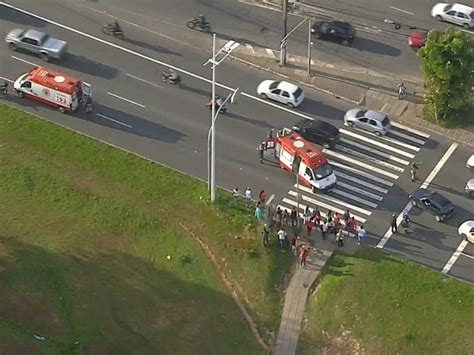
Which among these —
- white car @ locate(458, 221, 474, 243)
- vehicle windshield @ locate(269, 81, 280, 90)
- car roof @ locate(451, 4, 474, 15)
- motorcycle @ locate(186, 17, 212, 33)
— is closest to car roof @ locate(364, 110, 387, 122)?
vehicle windshield @ locate(269, 81, 280, 90)

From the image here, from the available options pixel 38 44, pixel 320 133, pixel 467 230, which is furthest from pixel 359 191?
pixel 38 44

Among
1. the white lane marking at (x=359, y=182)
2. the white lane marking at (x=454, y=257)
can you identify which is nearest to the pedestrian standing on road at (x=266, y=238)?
the white lane marking at (x=359, y=182)

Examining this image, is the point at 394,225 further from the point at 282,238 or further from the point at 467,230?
the point at 282,238

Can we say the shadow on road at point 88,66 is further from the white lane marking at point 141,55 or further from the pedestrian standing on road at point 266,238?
the pedestrian standing on road at point 266,238

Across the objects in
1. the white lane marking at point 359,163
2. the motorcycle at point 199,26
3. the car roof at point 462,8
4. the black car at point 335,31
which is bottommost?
the white lane marking at point 359,163

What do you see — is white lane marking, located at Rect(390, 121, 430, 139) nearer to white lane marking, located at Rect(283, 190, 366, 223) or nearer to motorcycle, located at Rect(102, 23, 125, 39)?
white lane marking, located at Rect(283, 190, 366, 223)

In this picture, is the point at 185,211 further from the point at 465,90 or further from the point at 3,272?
the point at 465,90

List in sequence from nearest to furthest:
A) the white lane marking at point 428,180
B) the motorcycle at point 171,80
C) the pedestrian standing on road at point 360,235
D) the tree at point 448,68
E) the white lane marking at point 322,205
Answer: the pedestrian standing on road at point 360,235
the white lane marking at point 428,180
the white lane marking at point 322,205
the tree at point 448,68
the motorcycle at point 171,80
